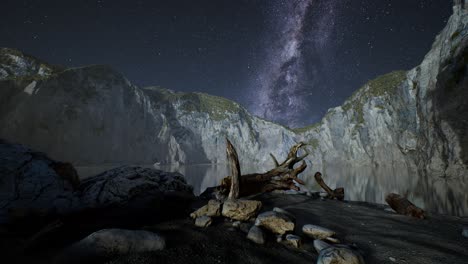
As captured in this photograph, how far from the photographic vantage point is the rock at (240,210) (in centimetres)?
402

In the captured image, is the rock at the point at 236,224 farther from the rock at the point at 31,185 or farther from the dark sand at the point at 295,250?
the rock at the point at 31,185

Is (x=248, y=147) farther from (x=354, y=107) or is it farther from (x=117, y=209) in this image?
(x=117, y=209)

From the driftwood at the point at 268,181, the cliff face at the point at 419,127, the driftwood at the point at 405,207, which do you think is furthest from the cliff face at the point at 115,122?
the driftwood at the point at 405,207

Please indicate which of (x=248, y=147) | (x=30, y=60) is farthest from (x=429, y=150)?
(x=30, y=60)

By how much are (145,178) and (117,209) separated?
1554 mm

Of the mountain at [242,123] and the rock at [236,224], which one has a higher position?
the mountain at [242,123]

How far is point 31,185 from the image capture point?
424cm

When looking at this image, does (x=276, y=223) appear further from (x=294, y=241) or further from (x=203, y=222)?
(x=203, y=222)

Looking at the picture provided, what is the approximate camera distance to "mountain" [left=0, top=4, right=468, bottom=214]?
25422 millimetres

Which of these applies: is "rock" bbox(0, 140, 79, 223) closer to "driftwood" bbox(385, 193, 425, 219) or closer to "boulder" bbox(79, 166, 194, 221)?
"boulder" bbox(79, 166, 194, 221)

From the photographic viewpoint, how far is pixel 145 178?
6.17m

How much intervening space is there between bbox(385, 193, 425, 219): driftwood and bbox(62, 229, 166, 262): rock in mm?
7253

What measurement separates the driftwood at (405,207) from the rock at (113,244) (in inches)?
286

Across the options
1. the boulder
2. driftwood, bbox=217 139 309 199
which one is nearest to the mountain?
driftwood, bbox=217 139 309 199
